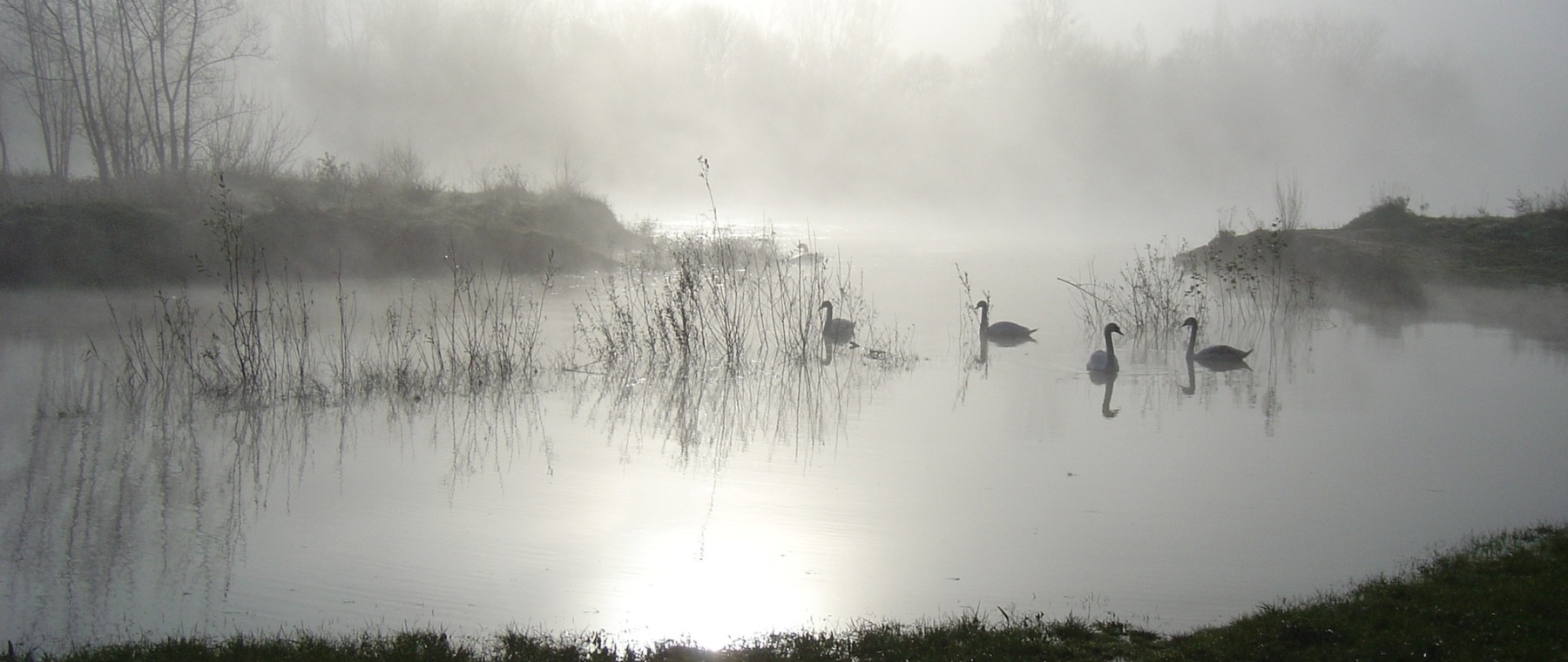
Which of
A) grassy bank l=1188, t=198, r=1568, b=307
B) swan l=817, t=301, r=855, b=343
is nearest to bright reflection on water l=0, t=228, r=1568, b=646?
swan l=817, t=301, r=855, b=343

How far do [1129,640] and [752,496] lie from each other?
127 inches

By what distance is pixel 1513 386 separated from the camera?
11219 millimetres

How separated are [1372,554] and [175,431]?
352 inches

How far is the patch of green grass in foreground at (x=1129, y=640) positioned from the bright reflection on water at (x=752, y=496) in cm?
38

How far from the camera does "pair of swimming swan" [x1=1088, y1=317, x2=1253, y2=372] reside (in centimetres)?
1234

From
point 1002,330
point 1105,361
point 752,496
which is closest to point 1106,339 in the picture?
point 1105,361

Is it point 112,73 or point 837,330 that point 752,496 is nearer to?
point 837,330

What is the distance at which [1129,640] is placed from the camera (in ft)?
14.4

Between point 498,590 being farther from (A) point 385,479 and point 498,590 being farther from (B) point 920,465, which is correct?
(B) point 920,465

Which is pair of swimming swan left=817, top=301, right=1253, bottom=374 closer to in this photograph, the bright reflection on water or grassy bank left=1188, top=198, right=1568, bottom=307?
the bright reflection on water

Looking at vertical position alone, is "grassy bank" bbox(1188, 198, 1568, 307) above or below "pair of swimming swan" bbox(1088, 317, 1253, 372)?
above

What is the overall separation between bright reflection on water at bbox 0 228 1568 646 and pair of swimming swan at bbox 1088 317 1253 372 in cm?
38

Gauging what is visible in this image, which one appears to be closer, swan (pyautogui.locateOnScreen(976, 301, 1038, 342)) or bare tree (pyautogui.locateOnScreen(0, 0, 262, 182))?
swan (pyautogui.locateOnScreen(976, 301, 1038, 342))

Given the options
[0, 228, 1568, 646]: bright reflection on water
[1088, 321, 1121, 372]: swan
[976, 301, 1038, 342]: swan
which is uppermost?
[976, 301, 1038, 342]: swan
